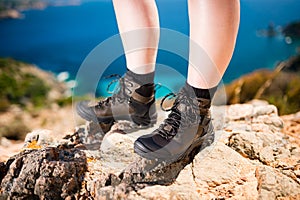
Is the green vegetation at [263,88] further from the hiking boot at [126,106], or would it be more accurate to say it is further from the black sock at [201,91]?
the black sock at [201,91]

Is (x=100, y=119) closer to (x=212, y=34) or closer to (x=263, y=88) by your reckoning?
(x=212, y=34)

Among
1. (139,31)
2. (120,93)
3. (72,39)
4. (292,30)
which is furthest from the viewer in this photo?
(72,39)

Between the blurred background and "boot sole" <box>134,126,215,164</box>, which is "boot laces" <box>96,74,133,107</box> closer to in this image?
"boot sole" <box>134,126,215,164</box>

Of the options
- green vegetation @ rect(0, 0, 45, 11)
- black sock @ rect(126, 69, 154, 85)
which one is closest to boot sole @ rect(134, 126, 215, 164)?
black sock @ rect(126, 69, 154, 85)

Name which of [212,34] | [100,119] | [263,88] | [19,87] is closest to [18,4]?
[19,87]

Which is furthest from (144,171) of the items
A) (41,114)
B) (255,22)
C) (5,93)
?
(255,22)

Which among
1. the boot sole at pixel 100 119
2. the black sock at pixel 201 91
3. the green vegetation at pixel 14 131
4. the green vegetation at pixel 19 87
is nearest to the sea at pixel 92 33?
the green vegetation at pixel 19 87

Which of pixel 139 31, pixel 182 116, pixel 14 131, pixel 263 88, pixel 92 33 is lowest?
pixel 182 116

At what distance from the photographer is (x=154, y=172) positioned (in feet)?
3.21

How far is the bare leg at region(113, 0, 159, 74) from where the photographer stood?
1.07 metres

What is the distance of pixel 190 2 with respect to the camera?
2.95 ft

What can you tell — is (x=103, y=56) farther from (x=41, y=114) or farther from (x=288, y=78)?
(x=288, y=78)

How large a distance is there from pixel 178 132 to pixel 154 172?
132mm

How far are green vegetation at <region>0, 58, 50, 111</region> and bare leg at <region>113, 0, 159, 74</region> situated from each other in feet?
7.86
